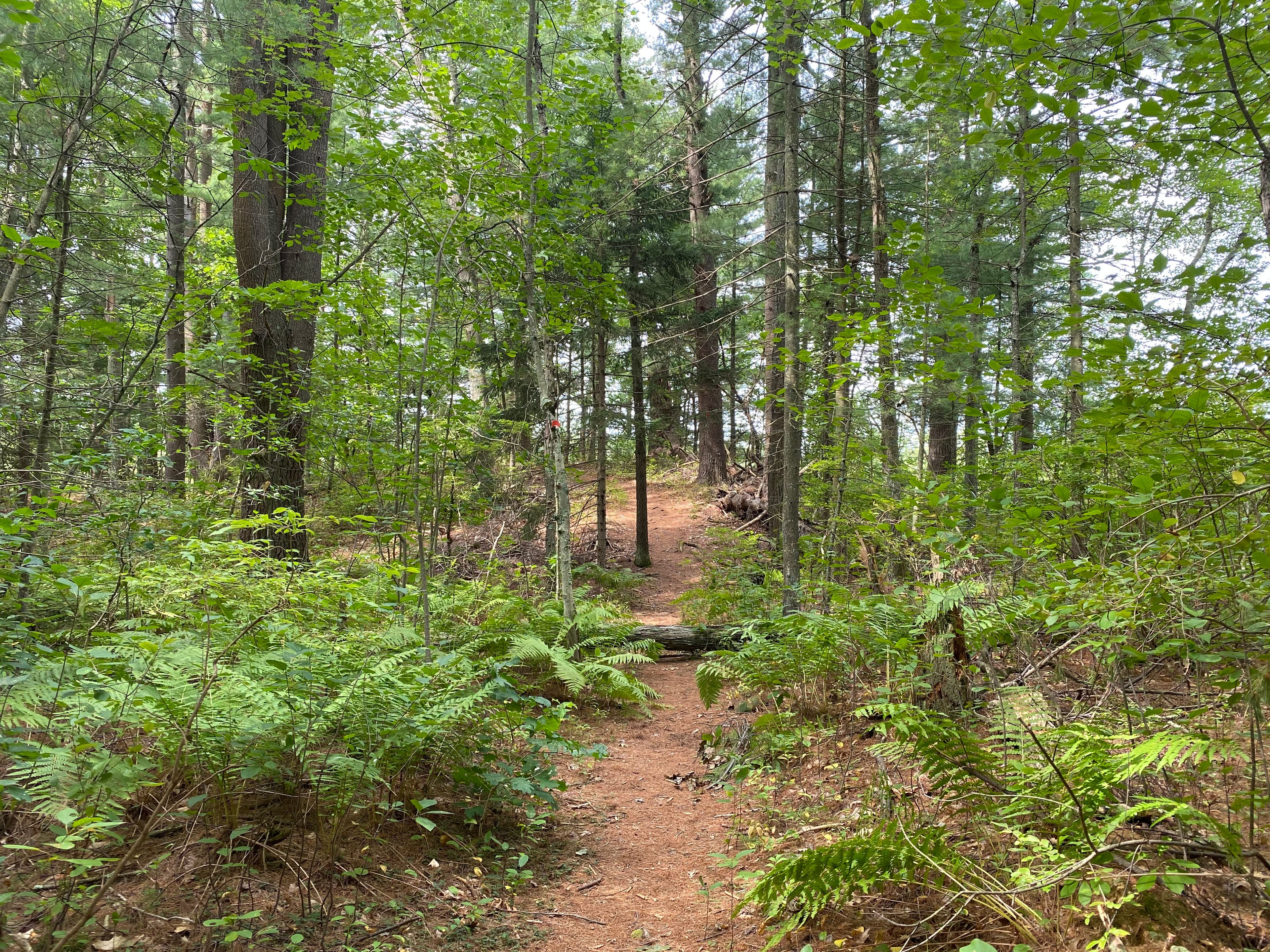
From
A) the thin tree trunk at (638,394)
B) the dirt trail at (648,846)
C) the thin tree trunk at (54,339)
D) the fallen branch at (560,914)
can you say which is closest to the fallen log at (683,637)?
the dirt trail at (648,846)

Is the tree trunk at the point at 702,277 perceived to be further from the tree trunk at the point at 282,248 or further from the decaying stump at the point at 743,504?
the tree trunk at the point at 282,248

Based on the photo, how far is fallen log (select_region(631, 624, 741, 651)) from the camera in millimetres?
9055

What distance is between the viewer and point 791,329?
24.7 feet

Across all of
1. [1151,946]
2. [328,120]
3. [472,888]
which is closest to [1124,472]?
[1151,946]

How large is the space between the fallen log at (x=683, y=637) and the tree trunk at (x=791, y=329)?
1686 millimetres

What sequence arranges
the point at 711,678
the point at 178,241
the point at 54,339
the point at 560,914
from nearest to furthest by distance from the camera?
the point at 560,914, the point at 54,339, the point at 178,241, the point at 711,678

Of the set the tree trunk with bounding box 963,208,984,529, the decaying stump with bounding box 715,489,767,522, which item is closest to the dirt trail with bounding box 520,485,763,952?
the tree trunk with bounding box 963,208,984,529

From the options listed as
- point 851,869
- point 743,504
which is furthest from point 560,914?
point 743,504

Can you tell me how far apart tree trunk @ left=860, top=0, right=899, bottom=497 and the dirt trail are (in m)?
3.45

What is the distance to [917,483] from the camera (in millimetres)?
3549

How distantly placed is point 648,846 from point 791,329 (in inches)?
219

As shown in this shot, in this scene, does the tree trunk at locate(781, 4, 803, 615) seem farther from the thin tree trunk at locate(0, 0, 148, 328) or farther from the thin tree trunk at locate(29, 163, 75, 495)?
the thin tree trunk at locate(29, 163, 75, 495)

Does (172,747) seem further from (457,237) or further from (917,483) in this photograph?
(457,237)

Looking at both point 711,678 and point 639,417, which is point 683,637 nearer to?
point 711,678
